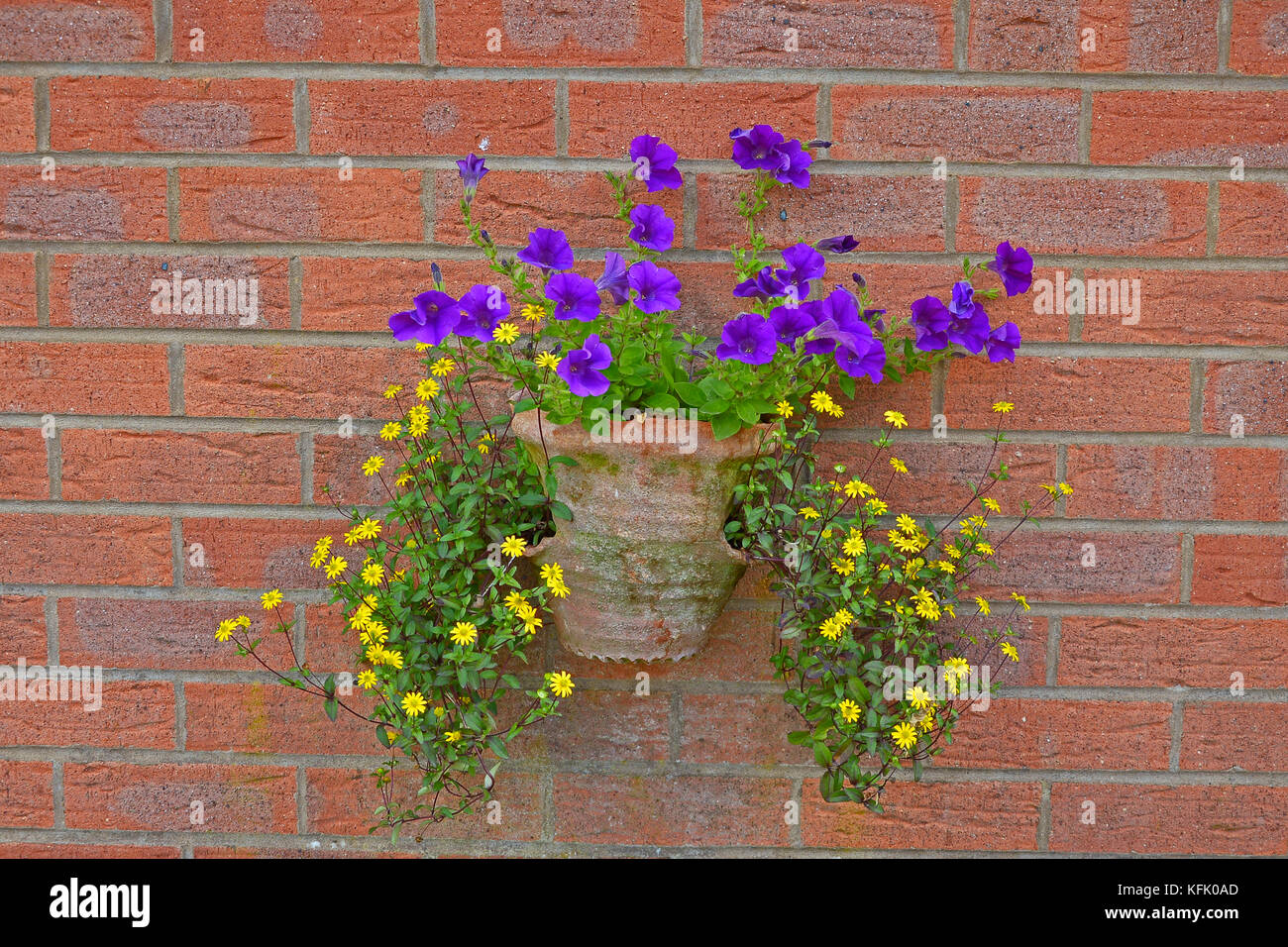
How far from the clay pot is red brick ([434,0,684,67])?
62 cm

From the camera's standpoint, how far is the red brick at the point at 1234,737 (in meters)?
1.60

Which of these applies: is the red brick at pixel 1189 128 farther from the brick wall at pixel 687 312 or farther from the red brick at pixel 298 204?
the red brick at pixel 298 204

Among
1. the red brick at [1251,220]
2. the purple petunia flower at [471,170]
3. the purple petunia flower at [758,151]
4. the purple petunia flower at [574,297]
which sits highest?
the purple petunia flower at [758,151]

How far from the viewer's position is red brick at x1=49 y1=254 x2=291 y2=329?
1572 mm

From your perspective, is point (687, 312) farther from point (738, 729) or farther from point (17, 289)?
point (17, 289)

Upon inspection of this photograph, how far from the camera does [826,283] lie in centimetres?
155

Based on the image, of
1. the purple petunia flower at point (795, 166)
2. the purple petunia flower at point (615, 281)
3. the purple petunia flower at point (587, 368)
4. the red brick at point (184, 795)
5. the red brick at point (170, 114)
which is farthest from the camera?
the red brick at point (184, 795)

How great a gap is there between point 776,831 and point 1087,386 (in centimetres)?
91

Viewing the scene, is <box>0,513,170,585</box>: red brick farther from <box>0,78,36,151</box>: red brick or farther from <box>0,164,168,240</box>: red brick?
<box>0,78,36,151</box>: red brick

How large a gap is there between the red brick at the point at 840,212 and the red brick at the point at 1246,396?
51cm

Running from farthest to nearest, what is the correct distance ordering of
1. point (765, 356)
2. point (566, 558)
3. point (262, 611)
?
point (262, 611) → point (566, 558) → point (765, 356)

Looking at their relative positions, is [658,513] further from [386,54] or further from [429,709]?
[386,54]

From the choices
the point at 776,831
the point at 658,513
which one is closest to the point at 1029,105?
the point at 658,513

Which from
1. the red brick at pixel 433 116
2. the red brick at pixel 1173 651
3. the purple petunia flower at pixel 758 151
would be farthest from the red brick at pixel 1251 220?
the red brick at pixel 433 116
